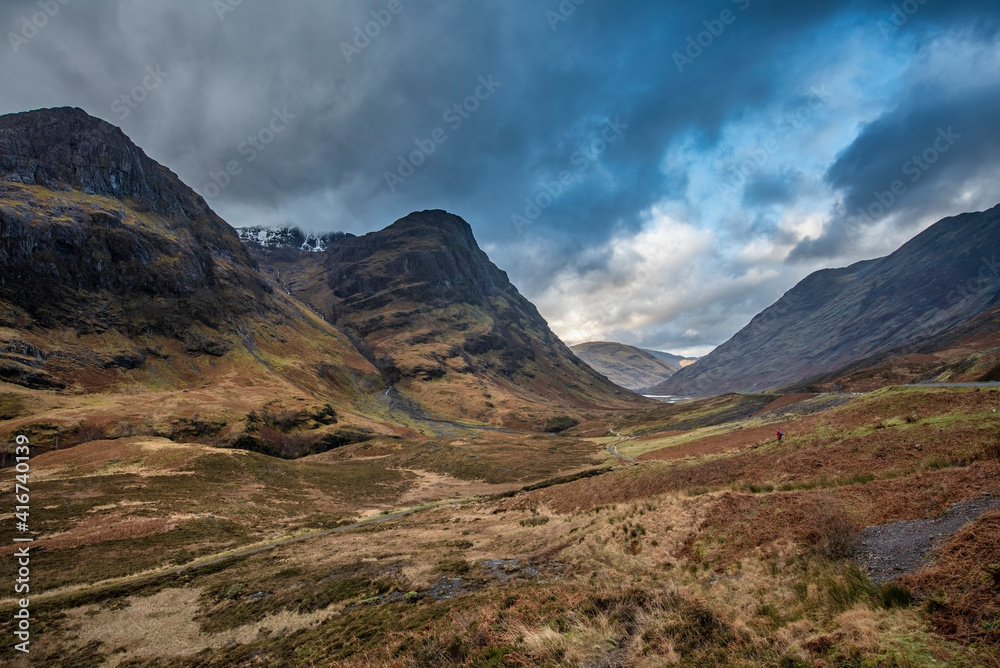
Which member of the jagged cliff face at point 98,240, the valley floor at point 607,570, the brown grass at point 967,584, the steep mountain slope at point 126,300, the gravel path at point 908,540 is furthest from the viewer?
the jagged cliff face at point 98,240

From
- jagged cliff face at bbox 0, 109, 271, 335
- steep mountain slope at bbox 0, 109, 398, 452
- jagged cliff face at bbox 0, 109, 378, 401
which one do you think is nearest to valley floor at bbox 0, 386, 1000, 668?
steep mountain slope at bbox 0, 109, 398, 452

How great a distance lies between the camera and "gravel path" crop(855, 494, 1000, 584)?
9.17 metres

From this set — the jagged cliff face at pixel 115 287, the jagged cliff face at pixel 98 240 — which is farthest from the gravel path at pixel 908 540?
the jagged cliff face at pixel 98 240

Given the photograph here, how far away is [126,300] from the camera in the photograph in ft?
432

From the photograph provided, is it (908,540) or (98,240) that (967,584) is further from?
(98,240)

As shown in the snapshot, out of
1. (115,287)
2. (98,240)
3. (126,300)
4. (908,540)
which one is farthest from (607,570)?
(98,240)

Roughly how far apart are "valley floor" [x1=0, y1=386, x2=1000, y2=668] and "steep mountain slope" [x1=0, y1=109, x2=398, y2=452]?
198ft

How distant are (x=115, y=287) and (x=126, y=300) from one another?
574 centimetres

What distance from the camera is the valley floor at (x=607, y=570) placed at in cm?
827

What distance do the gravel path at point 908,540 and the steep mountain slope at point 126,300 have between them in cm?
9800

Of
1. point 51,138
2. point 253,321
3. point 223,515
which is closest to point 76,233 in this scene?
point 253,321

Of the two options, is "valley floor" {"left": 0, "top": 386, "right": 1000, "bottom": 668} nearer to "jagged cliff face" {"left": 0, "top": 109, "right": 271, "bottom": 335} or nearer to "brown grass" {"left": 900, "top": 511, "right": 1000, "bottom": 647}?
"brown grass" {"left": 900, "top": 511, "right": 1000, "bottom": 647}

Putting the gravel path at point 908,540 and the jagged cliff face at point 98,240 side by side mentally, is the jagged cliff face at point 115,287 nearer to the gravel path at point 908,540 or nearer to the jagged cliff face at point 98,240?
the jagged cliff face at point 98,240

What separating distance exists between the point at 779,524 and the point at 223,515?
5019cm
